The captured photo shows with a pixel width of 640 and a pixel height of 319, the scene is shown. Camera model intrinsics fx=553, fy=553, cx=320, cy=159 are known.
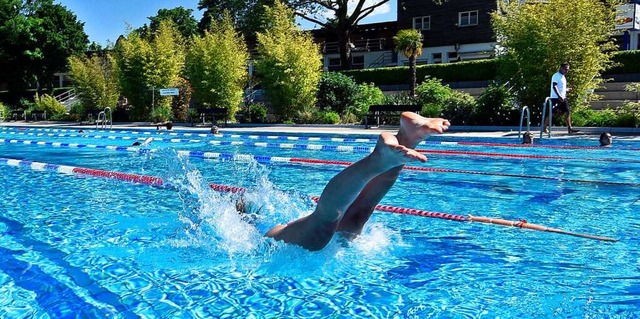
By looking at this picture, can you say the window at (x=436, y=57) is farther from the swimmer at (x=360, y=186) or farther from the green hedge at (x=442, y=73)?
the swimmer at (x=360, y=186)

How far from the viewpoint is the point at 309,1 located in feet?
122

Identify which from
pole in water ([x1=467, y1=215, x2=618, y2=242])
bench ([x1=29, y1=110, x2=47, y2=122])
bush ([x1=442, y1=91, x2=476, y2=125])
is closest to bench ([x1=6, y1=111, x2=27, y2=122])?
bench ([x1=29, y1=110, x2=47, y2=122])

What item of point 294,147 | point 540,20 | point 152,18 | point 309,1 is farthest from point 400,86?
point 152,18

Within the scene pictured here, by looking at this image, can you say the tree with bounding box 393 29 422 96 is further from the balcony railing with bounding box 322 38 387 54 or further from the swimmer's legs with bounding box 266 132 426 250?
the swimmer's legs with bounding box 266 132 426 250

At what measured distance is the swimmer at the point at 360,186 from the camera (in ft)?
8.84

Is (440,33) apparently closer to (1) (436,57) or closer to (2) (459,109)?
(1) (436,57)

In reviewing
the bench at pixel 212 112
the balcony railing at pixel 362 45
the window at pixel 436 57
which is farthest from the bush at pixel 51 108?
the window at pixel 436 57

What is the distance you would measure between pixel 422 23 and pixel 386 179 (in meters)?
38.4

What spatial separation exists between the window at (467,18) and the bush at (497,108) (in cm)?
2072

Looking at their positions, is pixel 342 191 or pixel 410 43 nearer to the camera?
pixel 342 191

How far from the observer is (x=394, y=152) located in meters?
2.63

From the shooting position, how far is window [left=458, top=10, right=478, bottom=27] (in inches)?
1459

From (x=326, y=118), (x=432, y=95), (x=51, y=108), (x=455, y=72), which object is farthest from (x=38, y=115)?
(x=432, y=95)

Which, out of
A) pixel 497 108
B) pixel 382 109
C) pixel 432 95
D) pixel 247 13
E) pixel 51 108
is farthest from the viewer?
pixel 247 13
